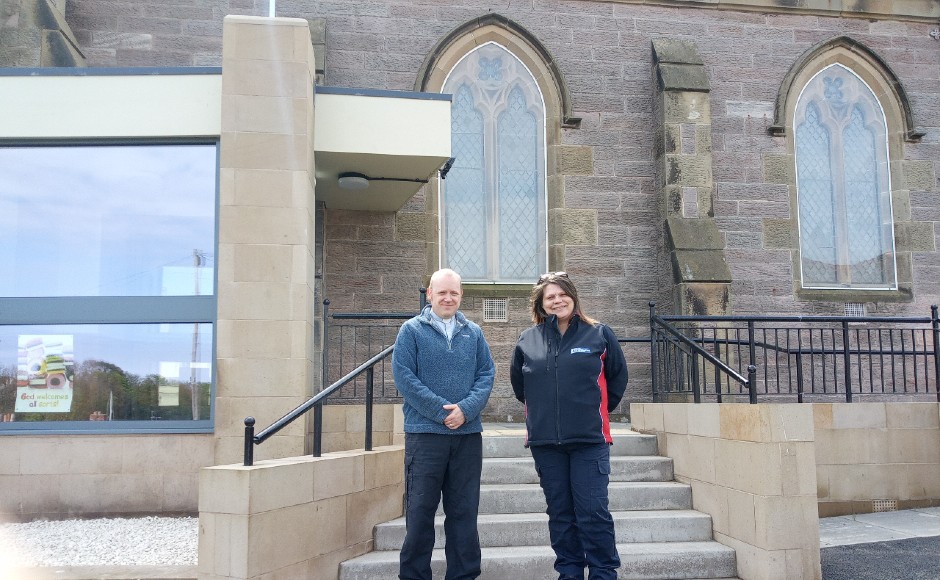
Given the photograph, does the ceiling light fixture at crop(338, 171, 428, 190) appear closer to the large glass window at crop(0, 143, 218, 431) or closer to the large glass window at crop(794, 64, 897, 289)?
the large glass window at crop(0, 143, 218, 431)

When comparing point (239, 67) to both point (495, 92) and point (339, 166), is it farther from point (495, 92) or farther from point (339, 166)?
point (495, 92)

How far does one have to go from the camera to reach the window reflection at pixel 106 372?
745cm

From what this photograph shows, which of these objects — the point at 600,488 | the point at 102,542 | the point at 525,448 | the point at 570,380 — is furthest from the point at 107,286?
the point at 600,488

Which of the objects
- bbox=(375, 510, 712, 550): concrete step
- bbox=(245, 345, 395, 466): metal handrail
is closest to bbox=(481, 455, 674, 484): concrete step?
bbox=(375, 510, 712, 550): concrete step

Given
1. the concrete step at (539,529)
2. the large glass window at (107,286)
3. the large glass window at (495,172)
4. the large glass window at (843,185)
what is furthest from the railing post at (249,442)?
the large glass window at (843,185)

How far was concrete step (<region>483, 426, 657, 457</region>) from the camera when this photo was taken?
739 centimetres

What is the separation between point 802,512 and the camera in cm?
556

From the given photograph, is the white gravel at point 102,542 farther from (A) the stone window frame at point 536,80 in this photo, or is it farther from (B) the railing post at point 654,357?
(A) the stone window frame at point 536,80

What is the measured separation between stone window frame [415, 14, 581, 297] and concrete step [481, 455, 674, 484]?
4.08 metres

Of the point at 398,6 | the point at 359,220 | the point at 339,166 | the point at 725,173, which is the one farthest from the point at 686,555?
the point at 398,6

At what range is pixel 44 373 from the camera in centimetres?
750

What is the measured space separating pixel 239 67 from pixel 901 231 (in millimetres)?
9215

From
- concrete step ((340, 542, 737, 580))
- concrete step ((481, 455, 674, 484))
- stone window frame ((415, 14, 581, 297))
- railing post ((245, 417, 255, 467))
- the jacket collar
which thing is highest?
stone window frame ((415, 14, 581, 297))

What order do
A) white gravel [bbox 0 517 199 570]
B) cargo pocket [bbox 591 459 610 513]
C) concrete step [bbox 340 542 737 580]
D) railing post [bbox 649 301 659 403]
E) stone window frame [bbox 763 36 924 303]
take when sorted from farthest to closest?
1. stone window frame [bbox 763 36 924 303]
2. railing post [bbox 649 301 659 403]
3. white gravel [bbox 0 517 199 570]
4. concrete step [bbox 340 542 737 580]
5. cargo pocket [bbox 591 459 610 513]
